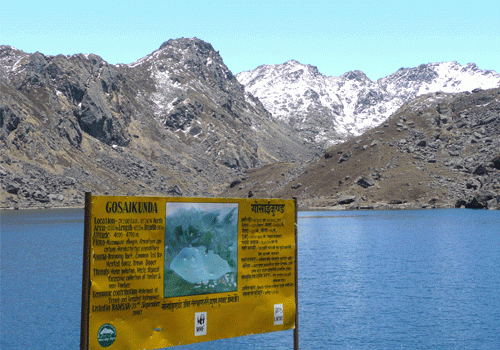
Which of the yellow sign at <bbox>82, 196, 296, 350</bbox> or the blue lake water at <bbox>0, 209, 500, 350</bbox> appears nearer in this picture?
the yellow sign at <bbox>82, 196, 296, 350</bbox>

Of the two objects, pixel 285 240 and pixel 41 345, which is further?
pixel 41 345

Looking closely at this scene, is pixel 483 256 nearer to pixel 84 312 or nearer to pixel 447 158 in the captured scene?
pixel 84 312

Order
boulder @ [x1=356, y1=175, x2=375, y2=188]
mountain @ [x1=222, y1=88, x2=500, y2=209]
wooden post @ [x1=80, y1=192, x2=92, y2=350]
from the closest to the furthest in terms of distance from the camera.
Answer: wooden post @ [x1=80, y1=192, x2=92, y2=350], mountain @ [x1=222, y1=88, x2=500, y2=209], boulder @ [x1=356, y1=175, x2=375, y2=188]

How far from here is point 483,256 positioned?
6247 centimetres

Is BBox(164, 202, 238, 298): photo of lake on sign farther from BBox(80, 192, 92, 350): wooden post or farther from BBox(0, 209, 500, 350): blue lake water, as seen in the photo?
BBox(0, 209, 500, 350): blue lake water

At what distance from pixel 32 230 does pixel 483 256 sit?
8511 cm

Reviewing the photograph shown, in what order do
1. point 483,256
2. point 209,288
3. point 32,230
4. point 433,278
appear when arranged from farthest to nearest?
point 32,230 → point 483,256 → point 433,278 → point 209,288

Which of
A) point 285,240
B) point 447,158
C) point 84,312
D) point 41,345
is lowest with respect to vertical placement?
point 41,345

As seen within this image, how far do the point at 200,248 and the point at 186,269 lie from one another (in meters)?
0.55

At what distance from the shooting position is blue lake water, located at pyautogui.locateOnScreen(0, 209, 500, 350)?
29422 millimetres

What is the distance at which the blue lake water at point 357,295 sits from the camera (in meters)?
29.4

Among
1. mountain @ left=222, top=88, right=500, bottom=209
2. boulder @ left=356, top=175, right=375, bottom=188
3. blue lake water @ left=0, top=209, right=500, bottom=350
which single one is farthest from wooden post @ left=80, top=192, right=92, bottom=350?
boulder @ left=356, top=175, right=375, bottom=188

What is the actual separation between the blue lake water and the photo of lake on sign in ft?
62.3

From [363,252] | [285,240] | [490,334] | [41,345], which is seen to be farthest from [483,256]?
[285,240]
